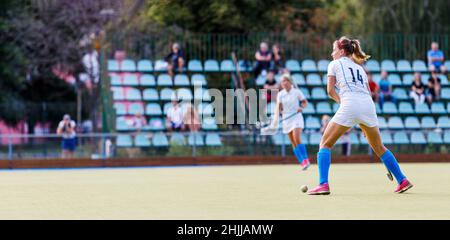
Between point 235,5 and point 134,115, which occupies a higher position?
point 235,5

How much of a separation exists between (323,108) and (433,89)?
127 inches


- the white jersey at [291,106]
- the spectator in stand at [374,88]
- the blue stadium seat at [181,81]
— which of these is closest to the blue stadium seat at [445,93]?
the spectator in stand at [374,88]

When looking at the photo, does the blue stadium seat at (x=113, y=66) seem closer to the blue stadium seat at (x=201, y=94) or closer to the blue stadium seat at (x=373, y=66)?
the blue stadium seat at (x=201, y=94)

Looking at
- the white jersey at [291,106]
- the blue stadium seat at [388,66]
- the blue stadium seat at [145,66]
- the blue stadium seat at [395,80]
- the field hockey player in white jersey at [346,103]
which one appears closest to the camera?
the field hockey player in white jersey at [346,103]

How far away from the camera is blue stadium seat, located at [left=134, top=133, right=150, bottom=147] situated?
2439cm

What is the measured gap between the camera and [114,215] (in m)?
10.5

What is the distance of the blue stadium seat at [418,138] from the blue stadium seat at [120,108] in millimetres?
7091

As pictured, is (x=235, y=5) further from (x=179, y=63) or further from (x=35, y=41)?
(x=35, y=41)

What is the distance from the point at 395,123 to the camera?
90.8 ft

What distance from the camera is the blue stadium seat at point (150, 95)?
27.3 m

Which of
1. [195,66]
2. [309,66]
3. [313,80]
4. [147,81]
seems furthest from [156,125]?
[309,66]

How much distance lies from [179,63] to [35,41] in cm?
1548

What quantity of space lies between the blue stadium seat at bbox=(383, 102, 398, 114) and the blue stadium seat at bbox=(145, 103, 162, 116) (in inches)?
237
